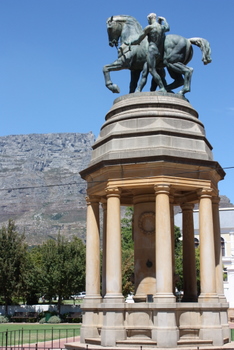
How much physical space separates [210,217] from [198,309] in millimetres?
4088

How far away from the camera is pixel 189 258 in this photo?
25.8 metres

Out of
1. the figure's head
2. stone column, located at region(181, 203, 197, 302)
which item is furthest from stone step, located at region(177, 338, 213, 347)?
the figure's head

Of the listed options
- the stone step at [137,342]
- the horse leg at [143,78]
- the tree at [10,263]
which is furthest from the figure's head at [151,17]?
the tree at [10,263]

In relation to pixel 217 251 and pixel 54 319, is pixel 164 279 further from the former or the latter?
pixel 54 319

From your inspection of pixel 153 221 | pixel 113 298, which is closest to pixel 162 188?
pixel 153 221

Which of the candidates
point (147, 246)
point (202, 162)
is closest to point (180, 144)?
point (202, 162)

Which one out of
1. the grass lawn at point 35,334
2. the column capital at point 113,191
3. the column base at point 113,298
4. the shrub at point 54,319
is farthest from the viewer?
the shrub at point 54,319

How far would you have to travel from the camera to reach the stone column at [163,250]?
20.4 metres

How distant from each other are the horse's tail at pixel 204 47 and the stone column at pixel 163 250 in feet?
28.0

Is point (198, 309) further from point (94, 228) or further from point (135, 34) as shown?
point (135, 34)

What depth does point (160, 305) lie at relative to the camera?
65.4 feet

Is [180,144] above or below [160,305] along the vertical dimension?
above

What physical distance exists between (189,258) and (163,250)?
5544 mm

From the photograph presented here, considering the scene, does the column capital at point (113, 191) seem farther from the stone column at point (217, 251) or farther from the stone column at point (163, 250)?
the stone column at point (217, 251)
